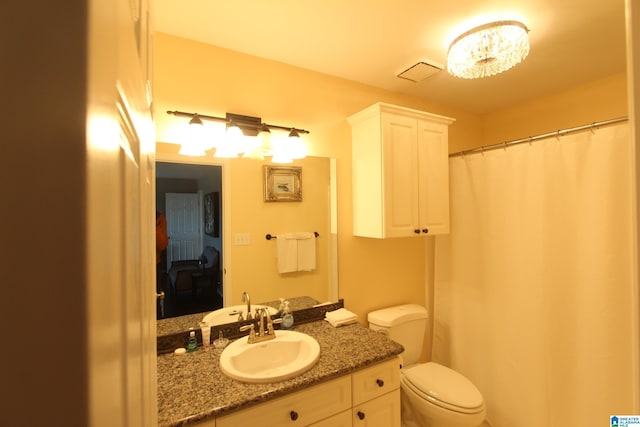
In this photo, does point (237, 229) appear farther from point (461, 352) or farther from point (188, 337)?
point (461, 352)

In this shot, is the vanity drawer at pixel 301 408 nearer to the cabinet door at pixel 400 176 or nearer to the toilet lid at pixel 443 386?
the toilet lid at pixel 443 386

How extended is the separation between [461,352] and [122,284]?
2361 millimetres

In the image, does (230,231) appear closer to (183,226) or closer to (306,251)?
(183,226)

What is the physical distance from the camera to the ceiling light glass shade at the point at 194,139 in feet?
4.40

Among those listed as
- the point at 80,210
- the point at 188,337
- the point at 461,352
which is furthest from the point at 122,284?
the point at 461,352

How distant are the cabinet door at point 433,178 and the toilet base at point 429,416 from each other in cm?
101

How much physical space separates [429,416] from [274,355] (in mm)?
970

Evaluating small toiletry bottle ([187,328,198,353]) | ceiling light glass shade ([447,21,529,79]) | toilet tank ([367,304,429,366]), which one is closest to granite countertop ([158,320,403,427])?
small toiletry bottle ([187,328,198,353])

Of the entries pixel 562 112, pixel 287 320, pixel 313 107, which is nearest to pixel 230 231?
pixel 287 320

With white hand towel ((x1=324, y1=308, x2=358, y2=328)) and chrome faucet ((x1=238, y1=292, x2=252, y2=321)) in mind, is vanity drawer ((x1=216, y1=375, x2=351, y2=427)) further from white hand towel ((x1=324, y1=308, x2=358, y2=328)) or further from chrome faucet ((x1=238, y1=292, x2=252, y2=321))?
chrome faucet ((x1=238, y1=292, x2=252, y2=321))

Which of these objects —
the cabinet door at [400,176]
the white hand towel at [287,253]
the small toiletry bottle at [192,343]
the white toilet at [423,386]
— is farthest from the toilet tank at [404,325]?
the small toiletry bottle at [192,343]

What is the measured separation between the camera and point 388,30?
1374 mm

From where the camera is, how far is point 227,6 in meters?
1.21

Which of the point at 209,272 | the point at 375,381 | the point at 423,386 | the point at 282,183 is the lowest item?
the point at 423,386
